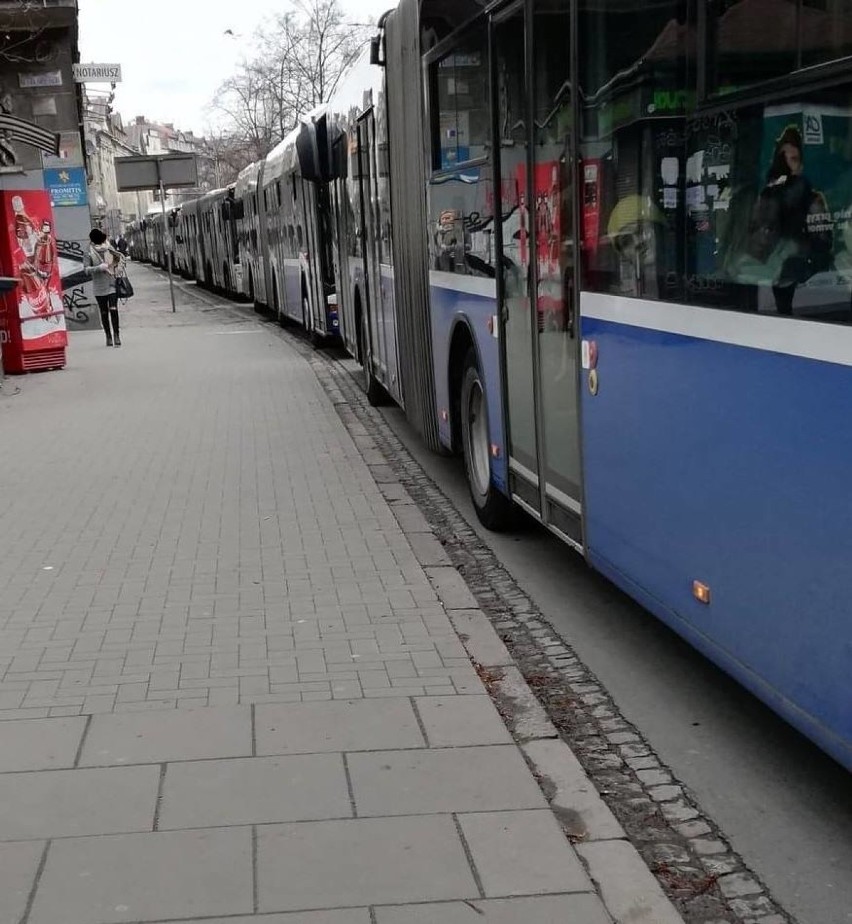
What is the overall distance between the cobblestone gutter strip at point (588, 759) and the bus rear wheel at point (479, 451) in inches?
9.5

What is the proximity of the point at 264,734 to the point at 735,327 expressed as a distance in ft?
7.01

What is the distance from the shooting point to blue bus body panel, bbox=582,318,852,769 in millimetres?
3330

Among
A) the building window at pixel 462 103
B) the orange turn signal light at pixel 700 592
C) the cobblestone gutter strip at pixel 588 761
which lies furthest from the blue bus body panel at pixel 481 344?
the orange turn signal light at pixel 700 592

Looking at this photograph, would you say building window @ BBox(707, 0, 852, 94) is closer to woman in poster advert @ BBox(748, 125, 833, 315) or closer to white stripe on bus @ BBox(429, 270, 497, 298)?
woman in poster advert @ BBox(748, 125, 833, 315)

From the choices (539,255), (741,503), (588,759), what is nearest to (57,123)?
(539,255)

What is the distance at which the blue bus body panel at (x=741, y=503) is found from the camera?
3.33 m

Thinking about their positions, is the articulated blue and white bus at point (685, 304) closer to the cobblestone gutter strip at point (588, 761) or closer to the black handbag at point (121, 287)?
the cobblestone gutter strip at point (588, 761)

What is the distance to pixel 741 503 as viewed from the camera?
12.5 ft

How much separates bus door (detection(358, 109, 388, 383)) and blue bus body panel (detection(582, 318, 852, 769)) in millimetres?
5925

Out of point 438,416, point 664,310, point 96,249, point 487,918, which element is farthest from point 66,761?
point 96,249

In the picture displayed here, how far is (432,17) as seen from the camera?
7.57 m

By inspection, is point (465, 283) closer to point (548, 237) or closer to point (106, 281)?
point (548, 237)

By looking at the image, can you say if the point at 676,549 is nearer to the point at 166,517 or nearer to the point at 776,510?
the point at 776,510

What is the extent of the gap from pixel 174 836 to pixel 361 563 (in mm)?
3217
